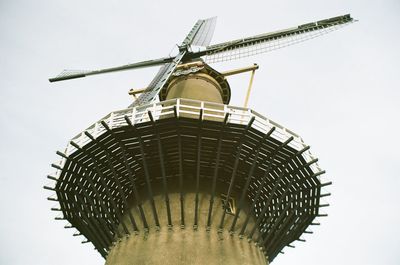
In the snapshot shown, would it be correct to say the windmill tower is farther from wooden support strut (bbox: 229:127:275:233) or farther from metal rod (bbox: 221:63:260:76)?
metal rod (bbox: 221:63:260:76)

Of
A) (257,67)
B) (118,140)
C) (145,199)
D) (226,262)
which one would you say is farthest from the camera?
(257,67)

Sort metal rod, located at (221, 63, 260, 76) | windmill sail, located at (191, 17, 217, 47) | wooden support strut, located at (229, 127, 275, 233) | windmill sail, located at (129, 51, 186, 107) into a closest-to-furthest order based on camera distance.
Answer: wooden support strut, located at (229, 127, 275, 233)
windmill sail, located at (129, 51, 186, 107)
metal rod, located at (221, 63, 260, 76)
windmill sail, located at (191, 17, 217, 47)

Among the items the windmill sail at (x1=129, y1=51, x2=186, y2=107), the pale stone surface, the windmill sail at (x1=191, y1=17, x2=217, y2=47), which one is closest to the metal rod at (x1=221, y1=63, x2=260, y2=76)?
the windmill sail at (x1=129, y1=51, x2=186, y2=107)

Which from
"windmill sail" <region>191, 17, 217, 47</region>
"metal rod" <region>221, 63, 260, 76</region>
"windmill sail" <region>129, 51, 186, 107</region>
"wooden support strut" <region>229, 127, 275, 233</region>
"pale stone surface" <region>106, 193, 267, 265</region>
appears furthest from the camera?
"windmill sail" <region>191, 17, 217, 47</region>

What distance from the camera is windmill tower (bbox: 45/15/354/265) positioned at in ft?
28.7

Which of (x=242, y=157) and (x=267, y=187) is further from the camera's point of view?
(x=267, y=187)

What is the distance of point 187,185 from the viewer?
32.8 ft

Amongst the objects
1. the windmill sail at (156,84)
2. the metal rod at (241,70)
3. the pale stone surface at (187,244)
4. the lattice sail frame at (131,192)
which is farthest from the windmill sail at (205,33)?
the pale stone surface at (187,244)

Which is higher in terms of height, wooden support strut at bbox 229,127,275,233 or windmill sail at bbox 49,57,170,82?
windmill sail at bbox 49,57,170,82

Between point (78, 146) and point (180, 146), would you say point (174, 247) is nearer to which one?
point (180, 146)

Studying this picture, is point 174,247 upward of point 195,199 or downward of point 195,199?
downward

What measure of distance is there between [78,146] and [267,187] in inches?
A: 222

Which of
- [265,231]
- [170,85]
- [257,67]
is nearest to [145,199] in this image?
[265,231]

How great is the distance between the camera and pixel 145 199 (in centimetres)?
1018
